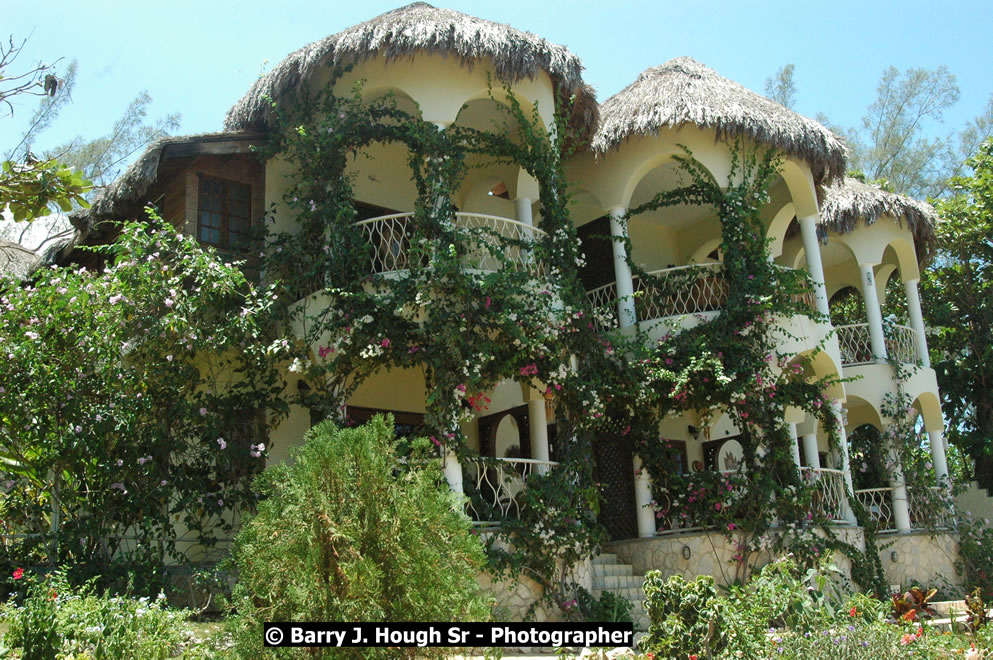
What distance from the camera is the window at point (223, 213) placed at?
10477 millimetres

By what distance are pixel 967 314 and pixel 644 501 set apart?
31.7 feet

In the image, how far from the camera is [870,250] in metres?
14.3

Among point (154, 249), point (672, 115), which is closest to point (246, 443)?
point (154, 249)

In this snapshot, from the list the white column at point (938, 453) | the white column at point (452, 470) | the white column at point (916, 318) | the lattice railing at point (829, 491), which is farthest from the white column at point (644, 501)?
the white column at point (916, 318)

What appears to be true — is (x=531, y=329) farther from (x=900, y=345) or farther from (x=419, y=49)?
(x=900, y=345)

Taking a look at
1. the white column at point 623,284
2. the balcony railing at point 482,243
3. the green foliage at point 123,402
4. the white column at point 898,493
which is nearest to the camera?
the green foliage at point 123,402

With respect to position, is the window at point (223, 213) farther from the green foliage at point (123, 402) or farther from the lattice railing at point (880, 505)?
the lattice railing at point (880, 505)

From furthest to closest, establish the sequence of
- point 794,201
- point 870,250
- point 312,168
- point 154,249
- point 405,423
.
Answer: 1. point 870,250
2. point 794,201
3. point 405,423
4. point 312,168
5. point 154,249

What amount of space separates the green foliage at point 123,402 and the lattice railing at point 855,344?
9.33 metres

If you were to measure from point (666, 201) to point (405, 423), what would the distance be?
4.58m

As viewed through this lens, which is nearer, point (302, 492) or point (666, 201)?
point (302, 492)

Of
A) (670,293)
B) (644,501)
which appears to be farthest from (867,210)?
(644,501)

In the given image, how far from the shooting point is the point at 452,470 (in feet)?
29.1

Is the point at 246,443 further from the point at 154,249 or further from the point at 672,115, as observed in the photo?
the point at 672,115
